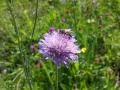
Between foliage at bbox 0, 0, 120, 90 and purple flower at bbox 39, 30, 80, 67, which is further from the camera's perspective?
foliage at bbox 0, 0, 120, 90

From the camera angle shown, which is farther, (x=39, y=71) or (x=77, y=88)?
(x=39, y=71)

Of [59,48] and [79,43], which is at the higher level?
[79,43]

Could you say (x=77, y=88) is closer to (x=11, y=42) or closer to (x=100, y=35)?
(x=100, y=35)

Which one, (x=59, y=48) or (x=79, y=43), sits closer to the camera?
(x=59, y=48)

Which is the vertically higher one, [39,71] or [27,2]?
[27,2]

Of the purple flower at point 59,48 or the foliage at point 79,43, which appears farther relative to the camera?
the foliage at point 79,43

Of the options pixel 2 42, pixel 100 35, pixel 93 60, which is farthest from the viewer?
pixel 2 42

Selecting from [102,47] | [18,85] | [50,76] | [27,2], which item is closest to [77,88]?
[50,76]

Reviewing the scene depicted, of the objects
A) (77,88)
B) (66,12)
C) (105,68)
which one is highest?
(66,12)
